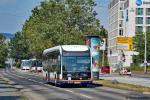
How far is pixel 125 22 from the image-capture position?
160 metres

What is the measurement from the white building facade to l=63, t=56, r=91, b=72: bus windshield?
10651 centimetres

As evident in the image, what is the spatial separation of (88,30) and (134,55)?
259ft

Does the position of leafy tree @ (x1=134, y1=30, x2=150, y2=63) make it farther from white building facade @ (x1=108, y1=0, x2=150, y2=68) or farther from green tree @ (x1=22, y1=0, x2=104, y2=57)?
green tree @ (x1=22, y1=0, x2=104, y2=57)

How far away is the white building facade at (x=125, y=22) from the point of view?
160500 millimetres

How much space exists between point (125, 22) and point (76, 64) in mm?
121270

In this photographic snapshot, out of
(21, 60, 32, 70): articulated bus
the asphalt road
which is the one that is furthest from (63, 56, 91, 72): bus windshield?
(21, 60, 32, 70): articulated bus

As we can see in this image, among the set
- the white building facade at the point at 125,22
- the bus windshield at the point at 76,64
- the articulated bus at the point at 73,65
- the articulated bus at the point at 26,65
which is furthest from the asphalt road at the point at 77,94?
the white building facade at the point at 125,22

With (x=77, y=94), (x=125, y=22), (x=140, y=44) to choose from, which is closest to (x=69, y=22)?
(x=77, y=94)

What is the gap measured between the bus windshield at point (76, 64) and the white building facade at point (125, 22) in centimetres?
10651

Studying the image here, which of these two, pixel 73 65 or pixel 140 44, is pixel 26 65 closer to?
pixel 140 44

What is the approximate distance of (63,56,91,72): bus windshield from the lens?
39.7m

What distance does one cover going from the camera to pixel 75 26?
72812mm

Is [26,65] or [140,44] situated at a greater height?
[140,44]

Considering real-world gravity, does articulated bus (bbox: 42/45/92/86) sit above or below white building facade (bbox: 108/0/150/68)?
below
